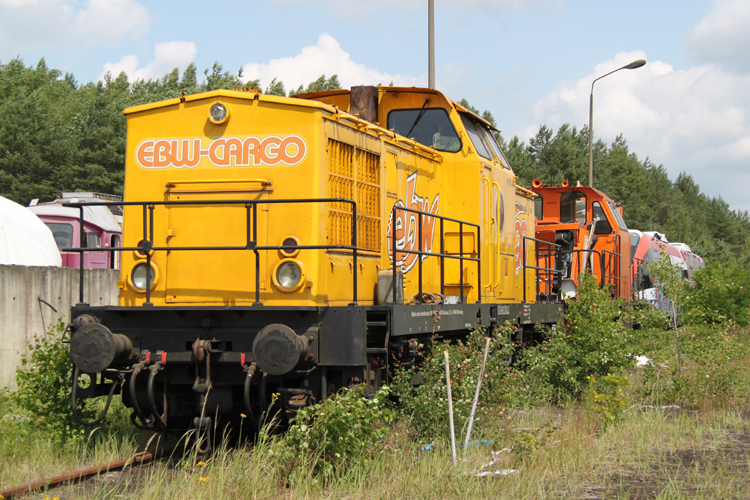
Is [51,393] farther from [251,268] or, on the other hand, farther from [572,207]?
[572,207]

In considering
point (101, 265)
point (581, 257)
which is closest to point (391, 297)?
point (581, 257)

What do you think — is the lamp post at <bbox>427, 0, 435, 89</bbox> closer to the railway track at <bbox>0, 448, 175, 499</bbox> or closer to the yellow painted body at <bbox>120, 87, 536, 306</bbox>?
the yellow painted body at <bbox>120, 87, 536, 306</bbox>

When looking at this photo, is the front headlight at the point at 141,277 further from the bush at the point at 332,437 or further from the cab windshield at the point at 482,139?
the cab windshield at the point at 482,139

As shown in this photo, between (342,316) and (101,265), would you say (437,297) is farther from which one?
(101,265)

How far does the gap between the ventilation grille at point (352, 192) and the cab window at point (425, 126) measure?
1348mm

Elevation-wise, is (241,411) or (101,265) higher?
(101,265)

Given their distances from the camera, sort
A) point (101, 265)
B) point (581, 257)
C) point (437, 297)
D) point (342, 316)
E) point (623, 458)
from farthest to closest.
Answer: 1. point (101, 265)
2. point (581, 257)
3. point (437, 297)
4. point (623, 458)
5. point (342, 316)

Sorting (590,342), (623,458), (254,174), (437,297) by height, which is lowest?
(623,458)

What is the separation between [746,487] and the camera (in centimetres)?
536

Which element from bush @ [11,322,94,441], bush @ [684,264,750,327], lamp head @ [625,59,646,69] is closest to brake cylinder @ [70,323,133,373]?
bush @ [11,322,94,441]

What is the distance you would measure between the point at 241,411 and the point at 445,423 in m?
1.78

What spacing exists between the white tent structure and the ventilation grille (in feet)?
35.6

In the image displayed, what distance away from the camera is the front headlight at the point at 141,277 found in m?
6.52

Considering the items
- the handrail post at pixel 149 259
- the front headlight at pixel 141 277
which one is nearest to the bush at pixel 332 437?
the handrail post at pixel 149 259
